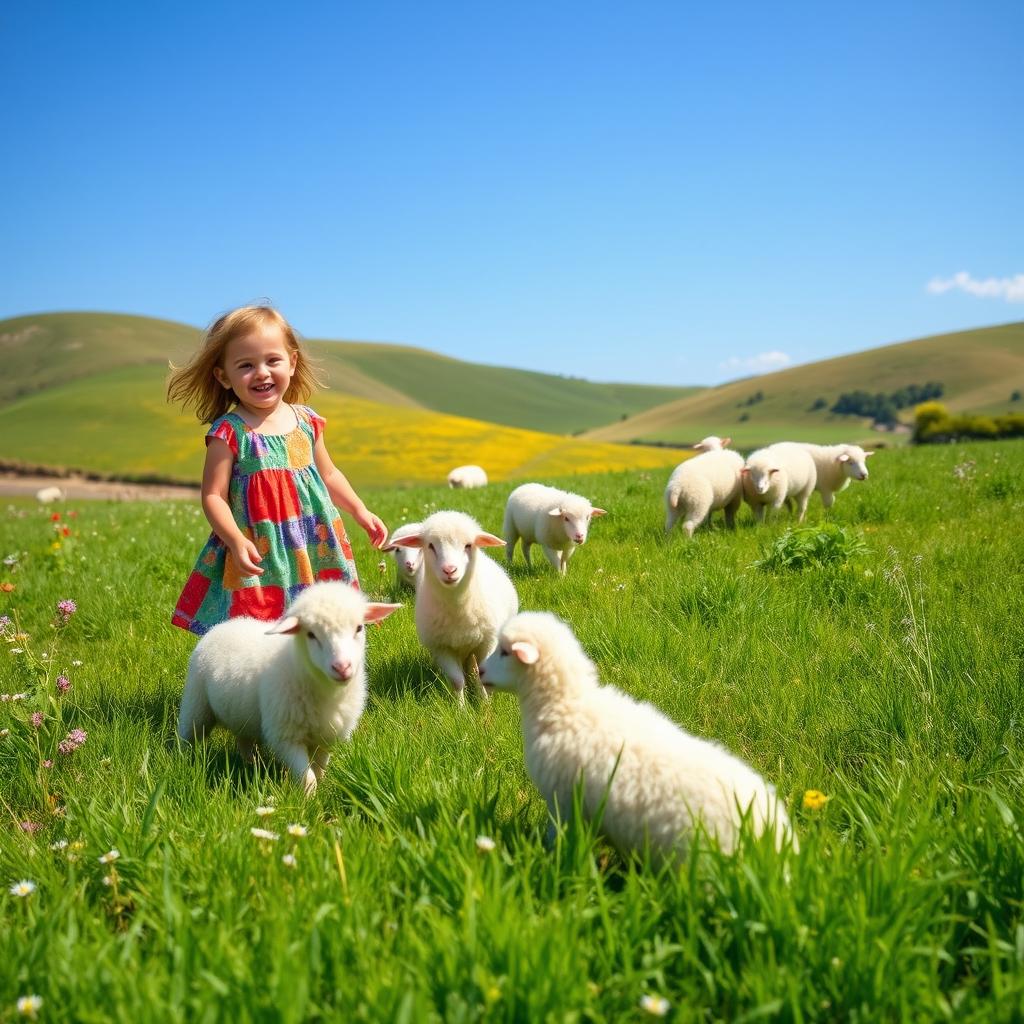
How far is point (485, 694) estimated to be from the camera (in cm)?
439

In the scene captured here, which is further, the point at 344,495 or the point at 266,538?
the point at 344,495

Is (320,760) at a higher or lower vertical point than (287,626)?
lower

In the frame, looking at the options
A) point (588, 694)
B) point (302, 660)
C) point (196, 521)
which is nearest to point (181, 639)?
point (302, 660)

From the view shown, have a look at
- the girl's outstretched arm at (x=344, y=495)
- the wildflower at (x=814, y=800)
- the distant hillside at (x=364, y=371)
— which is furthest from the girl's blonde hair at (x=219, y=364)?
the distant hillside at (x=364, y=371)

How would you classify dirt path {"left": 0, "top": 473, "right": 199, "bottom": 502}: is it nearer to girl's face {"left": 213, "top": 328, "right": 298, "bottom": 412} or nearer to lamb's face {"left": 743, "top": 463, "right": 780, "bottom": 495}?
lamb's face {"left": 743, "top": 463, "right": 780, "bottom": 495}

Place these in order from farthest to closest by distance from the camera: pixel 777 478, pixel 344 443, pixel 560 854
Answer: pixel 344 443
pixel 777 478
pixel 560 854

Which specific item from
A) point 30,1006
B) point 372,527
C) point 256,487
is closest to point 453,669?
point 372,527

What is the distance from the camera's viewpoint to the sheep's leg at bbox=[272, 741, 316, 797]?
3203 mm

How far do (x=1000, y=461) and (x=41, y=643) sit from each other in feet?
43.7

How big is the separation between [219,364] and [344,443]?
48.4m

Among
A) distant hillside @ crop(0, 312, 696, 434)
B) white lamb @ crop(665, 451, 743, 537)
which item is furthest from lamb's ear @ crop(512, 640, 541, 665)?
distant hillside @ crop(0, 312, 696, 434)

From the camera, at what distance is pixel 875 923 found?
1.76 meters

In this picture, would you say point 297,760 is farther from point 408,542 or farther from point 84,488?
point 84,488

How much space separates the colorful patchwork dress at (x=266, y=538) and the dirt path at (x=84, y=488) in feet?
130
